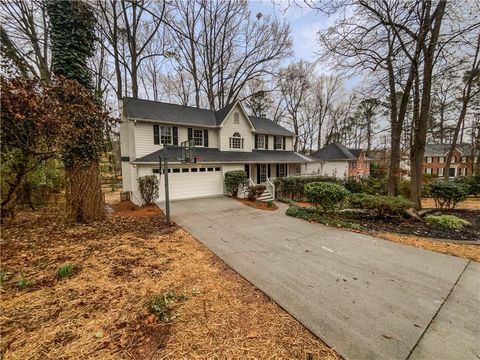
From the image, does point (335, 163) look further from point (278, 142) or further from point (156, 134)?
point (156, 134)

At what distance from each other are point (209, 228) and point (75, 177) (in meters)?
4.59

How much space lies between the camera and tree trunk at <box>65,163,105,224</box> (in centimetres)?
649

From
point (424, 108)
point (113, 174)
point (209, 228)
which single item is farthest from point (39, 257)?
point (113, 174)

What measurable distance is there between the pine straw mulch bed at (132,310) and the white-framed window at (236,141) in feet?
41.1

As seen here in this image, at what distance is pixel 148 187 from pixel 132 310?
901 cm

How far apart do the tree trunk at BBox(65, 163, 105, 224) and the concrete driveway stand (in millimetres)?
3832

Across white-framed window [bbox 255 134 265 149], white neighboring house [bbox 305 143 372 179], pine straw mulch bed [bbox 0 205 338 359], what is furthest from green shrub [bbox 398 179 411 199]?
pine straw mulch bed [bbox 0 205 338 359]

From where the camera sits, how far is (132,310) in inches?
105

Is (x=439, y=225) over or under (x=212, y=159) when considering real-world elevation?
under

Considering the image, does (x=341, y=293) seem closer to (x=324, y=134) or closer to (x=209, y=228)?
(x=209, y=228)

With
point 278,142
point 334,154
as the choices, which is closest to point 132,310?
point 278,142

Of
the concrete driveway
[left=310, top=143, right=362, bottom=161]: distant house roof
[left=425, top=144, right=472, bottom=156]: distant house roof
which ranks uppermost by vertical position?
[left=425, top=144, right=472, bottom=156]: distant house roof

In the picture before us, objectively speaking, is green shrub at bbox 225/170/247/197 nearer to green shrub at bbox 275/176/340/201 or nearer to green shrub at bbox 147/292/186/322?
green shrub at bbox 275/176/340/201

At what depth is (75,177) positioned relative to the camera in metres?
6.56
